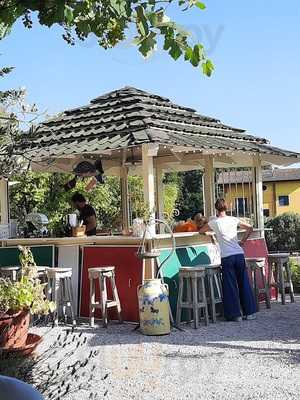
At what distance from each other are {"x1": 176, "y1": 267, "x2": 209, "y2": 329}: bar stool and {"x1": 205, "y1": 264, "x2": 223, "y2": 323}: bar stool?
0.16 m

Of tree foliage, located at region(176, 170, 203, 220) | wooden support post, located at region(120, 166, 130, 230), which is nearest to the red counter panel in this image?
wooden support post, located at region(120, 166, 130, 230)

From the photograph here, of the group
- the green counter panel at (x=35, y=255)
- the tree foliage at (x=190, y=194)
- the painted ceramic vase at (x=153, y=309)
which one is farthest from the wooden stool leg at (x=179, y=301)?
the tree foliage at (x=190, y=194)

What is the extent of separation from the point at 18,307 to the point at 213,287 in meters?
4.58

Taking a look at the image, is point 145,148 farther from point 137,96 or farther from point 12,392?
point 12,392

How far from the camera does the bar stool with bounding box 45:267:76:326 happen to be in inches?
334

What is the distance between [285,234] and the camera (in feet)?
110

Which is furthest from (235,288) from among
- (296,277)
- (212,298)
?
(296,277)

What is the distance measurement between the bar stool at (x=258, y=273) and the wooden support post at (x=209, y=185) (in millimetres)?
2149

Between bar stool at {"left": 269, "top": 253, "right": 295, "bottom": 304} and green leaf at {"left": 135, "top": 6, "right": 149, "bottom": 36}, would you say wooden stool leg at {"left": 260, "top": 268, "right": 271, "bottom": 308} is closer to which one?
bar stool at {"left": 269, "top": 253, "right": 295, "bottom": 304}

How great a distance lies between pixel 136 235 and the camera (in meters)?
8.37

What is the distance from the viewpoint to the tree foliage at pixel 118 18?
96.7 inches

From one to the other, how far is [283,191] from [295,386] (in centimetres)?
4933

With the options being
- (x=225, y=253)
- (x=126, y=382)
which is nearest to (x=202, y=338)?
(x=225, y=253)

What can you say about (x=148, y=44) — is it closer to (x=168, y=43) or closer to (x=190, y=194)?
(x=168, y=43)
